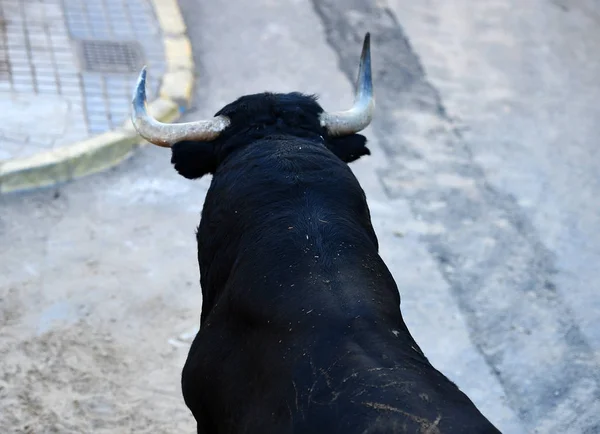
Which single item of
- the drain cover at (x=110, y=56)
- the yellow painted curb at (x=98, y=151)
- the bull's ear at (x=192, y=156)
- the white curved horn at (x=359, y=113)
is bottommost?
the drain cover at (x=110, y=56)

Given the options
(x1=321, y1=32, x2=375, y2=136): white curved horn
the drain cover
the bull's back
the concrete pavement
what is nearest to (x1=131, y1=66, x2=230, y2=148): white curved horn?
(x1=321, y1=32, x2=375, y2=136): white curved horn

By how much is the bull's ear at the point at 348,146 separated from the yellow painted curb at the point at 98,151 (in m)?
3.16

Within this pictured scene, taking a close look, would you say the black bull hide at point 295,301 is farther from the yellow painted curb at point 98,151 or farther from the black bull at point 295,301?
the yellow painted curb at point 98,151

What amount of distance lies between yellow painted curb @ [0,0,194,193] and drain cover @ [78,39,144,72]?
32 centimetres

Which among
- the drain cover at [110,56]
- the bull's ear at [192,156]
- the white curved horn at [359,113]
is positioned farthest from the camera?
the drain cover at [110,56]

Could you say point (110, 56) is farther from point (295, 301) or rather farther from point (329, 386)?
point (329, 386)

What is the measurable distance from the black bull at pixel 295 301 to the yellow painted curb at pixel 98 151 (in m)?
2.88

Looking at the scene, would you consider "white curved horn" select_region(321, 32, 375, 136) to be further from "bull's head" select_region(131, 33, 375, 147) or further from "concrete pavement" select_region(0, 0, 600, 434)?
"concrete pavement" select_region(0, 0, 600, 434)

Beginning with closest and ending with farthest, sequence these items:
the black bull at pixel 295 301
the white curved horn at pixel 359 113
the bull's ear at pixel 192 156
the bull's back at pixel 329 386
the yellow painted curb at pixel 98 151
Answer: the bull's back at pixel 329 386
the black bull at pixel 295 301
the bull's ear at pixel 192 156
the white curved horn at pixel 359 113
the yellow painted curb at pixel 98 151

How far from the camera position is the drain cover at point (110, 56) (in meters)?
8.78

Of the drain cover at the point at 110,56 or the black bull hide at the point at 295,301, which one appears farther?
the drain cover at the point at 110,56

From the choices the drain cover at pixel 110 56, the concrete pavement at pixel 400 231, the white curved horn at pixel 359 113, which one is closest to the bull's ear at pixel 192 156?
the white curved horn at pixel 359 113

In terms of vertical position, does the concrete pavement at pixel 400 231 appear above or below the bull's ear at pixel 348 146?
below

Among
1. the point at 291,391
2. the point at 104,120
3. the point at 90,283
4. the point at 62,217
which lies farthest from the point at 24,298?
the point at 291,391
